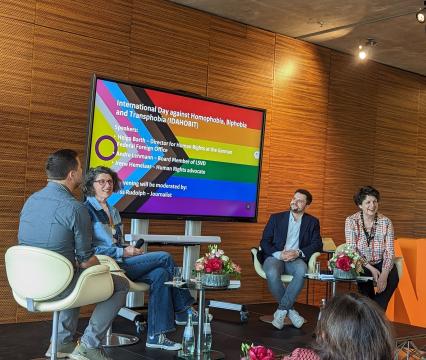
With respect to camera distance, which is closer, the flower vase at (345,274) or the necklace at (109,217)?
the necklace at (109,217)

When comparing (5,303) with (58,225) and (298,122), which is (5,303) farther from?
(298,122)

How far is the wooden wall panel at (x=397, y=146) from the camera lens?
28.0ft

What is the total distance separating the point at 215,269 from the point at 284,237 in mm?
1894

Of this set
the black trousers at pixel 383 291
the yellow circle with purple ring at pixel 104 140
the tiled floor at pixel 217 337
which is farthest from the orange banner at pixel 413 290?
the yellow circle with purple ring at pixel 104 140

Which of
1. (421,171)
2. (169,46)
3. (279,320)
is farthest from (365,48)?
(279,320)

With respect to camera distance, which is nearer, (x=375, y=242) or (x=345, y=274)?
(x=345, y=274)

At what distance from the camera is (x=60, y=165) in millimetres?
3799

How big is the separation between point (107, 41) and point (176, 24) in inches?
33.8

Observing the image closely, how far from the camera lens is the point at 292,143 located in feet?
24.5

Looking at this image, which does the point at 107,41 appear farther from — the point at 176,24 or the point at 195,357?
the point at 195,357

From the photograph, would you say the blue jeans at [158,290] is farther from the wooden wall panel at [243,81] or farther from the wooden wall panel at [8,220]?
the wooden wall panel at [243,81]

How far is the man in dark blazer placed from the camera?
5754mm

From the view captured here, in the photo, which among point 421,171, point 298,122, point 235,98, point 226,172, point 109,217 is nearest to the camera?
point 109,217

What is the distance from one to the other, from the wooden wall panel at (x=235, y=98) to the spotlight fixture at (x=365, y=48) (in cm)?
47
